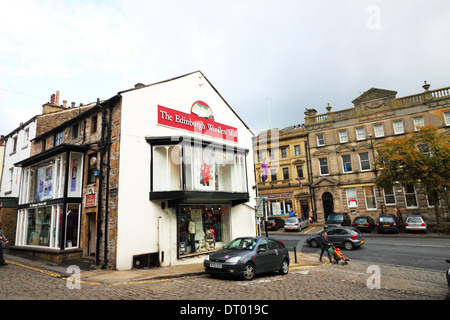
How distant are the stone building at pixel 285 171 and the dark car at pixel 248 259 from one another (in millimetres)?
23845

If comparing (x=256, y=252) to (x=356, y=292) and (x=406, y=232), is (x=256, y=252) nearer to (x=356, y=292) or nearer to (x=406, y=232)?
(x=356, y=292)

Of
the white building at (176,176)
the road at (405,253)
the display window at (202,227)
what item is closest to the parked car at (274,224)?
the road at (405,253)

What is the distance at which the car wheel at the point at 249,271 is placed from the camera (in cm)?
955

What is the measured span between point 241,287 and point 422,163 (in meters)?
22.3

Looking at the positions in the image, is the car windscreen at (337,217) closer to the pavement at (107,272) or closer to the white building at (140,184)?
the white building at (140,184)

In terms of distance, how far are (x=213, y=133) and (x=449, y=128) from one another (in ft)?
88.2

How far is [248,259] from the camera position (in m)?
9.66

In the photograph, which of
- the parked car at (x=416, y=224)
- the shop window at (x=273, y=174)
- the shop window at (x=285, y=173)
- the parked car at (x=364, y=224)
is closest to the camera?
the parked car at (x=416, y=224)

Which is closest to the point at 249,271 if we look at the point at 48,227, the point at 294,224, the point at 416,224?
the point at 48,227

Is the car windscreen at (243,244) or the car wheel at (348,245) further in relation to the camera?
the car wheel at (348,245)

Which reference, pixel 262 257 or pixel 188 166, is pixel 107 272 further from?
pixel 262 257

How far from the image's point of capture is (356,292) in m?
7.95

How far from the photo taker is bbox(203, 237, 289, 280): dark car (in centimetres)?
940

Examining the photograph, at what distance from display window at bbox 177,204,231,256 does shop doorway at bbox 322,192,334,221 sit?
2126 centimetres
